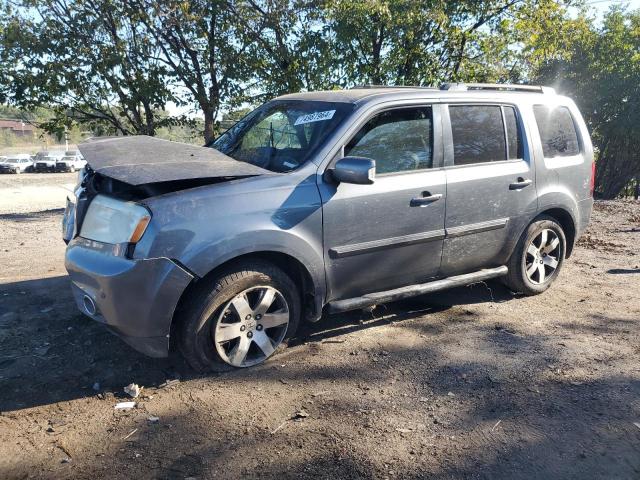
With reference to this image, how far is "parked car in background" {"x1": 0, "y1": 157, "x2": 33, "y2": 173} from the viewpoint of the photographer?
43.1 meters

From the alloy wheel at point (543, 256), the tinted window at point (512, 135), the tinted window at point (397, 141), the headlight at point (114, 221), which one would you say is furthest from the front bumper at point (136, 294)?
the alloy wheel at point (543, 256)

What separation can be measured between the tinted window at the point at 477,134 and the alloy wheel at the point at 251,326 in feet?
6.42

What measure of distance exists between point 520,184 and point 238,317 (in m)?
2.82

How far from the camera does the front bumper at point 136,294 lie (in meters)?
3.19

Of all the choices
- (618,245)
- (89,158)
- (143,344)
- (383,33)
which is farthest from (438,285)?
(383,33)

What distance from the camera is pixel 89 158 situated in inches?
147

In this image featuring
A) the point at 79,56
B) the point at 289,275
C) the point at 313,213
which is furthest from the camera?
the point at 79,56

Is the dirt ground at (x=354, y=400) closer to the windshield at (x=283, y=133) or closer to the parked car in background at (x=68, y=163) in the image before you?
the windshield at (x=283, y=133)

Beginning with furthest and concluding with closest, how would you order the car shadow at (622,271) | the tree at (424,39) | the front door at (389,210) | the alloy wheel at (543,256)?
the tree at (424,39)
the car shadow at (622,271)
the alloy wheel at (543,256)
the front door at (389,210)

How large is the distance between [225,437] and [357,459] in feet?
2.40

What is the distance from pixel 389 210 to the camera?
402 cm

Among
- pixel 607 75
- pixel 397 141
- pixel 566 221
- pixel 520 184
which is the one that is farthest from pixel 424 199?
pixel 607 75

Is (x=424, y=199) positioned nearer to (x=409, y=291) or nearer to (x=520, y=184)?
(x=409, y=291)

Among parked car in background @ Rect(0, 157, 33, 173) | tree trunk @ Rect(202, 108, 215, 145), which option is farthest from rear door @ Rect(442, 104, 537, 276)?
parked car in background @ Rect(0, 157, 33, 173)
